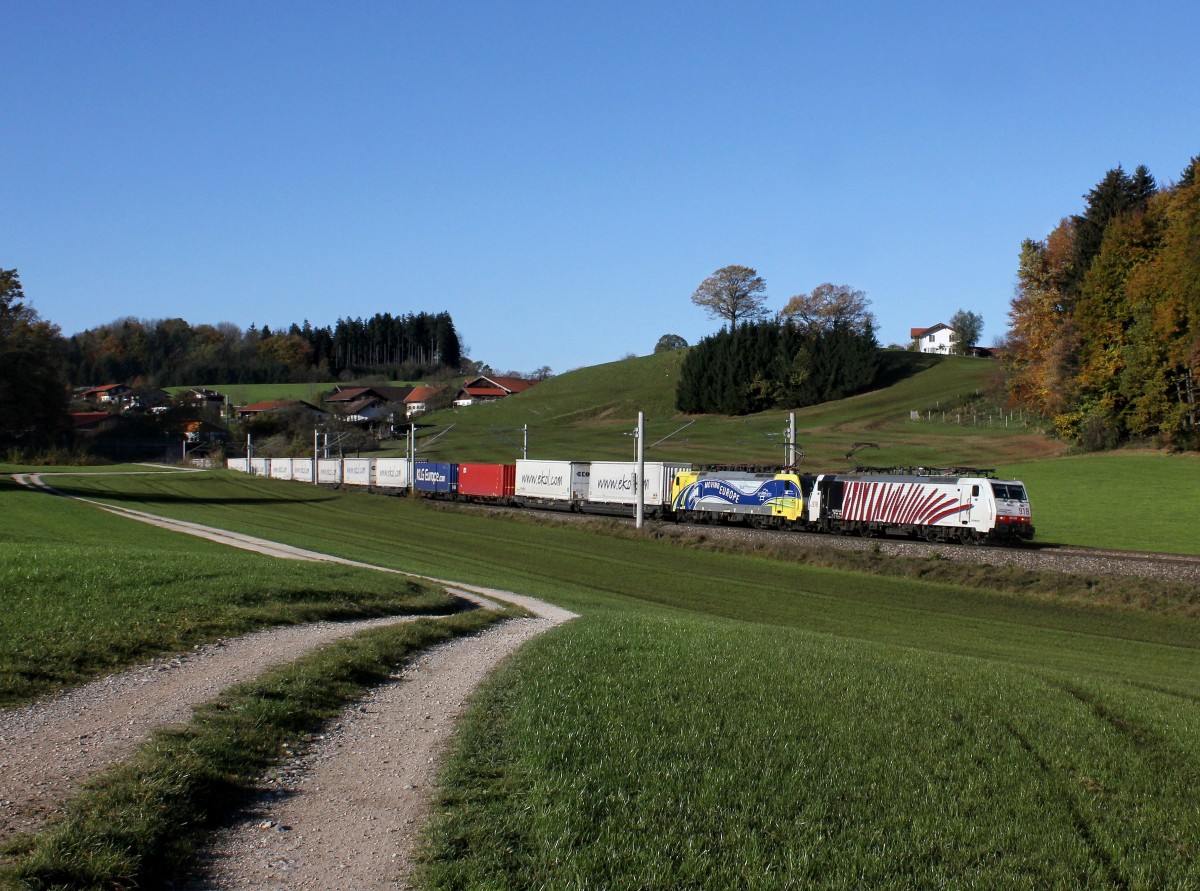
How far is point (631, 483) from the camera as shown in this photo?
59.9 m

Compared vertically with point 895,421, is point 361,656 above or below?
below

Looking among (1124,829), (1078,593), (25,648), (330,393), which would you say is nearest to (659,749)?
(1124,829)

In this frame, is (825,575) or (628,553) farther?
(628,553)

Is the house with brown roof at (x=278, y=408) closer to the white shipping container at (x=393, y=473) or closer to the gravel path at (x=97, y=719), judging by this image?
the white shipping container at (x=393, y=473)

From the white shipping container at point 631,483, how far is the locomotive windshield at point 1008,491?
785 inches

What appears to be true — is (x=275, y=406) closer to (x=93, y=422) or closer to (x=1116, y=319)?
(x=93, y=422)

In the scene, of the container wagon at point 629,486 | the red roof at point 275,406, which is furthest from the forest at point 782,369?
the container wagon at point 629,486

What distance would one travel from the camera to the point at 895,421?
353 feet

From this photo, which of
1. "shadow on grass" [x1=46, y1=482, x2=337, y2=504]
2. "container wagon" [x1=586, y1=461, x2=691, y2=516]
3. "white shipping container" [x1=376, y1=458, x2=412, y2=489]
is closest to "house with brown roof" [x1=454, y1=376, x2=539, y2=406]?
"white shipping container" [x1=376, y1=458, x2=412, y2=489]

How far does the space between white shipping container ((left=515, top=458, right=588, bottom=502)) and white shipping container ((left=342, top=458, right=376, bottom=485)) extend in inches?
937

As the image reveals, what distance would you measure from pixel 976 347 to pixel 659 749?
193994mm

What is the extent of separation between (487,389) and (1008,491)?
152815mm

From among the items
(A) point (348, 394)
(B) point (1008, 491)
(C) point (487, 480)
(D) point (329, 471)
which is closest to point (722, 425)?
(D) point (329, 471)

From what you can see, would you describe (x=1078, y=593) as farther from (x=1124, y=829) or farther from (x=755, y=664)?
(x=1124, y=829)
